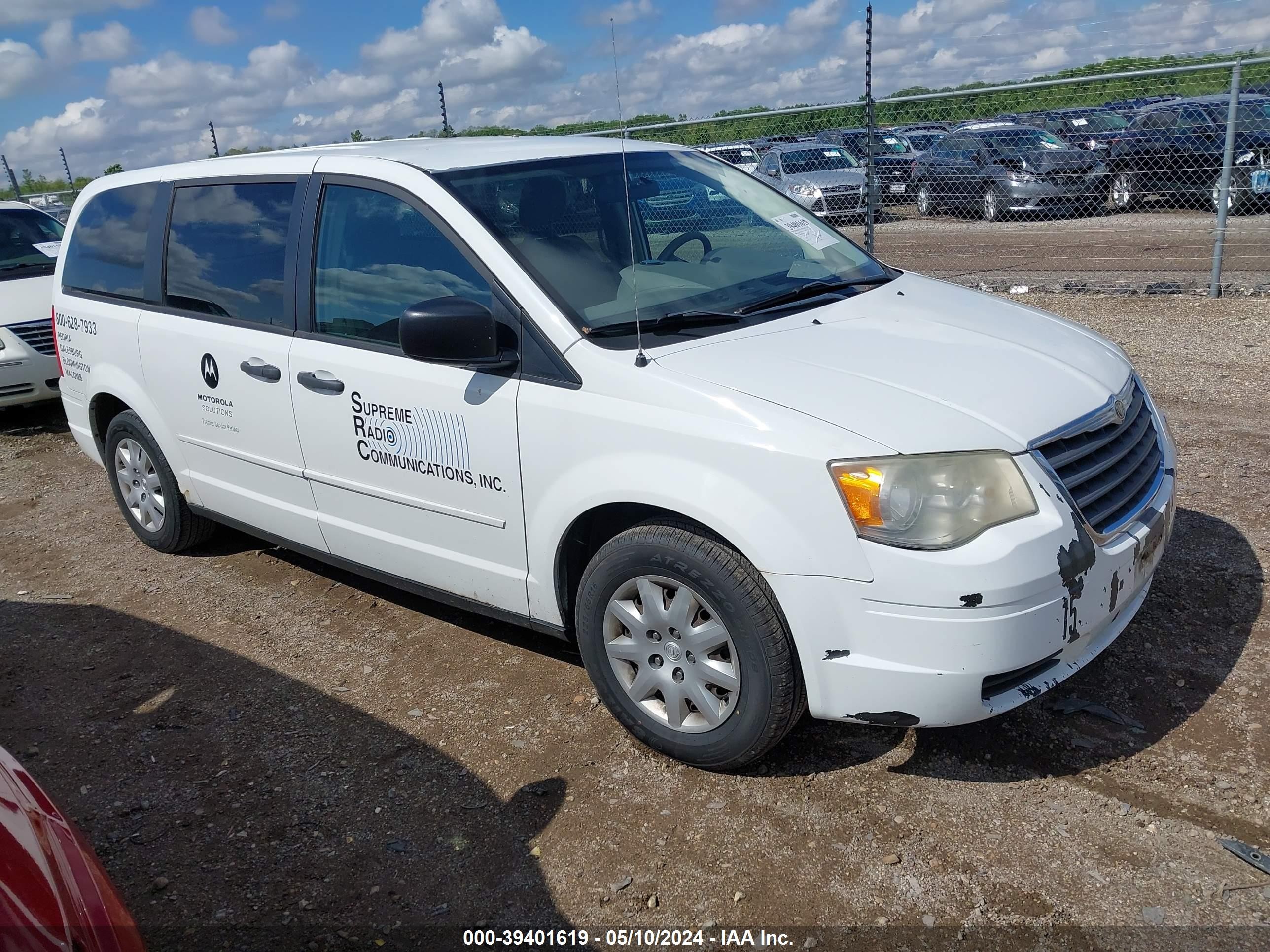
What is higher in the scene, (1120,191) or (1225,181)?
(1225,181)

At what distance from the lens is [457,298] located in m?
3.19

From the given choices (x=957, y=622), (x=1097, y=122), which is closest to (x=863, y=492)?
(x=957, y=622)

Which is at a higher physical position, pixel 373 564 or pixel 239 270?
pixel 239 270

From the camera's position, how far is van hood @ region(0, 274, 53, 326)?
8.09 meters

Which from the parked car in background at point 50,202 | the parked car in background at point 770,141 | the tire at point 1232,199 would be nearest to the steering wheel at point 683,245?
the tire at point 1232,199

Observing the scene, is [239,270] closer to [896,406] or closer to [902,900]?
[896,406]

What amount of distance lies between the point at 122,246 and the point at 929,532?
13.8 ft

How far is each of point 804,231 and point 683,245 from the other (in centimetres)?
67

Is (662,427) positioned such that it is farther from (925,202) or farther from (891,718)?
(925,202)

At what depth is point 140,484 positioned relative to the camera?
5.23 metres

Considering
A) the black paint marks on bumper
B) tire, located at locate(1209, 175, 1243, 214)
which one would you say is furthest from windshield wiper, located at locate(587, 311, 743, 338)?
tire, located at locate(1209, 175, 1243, 214)

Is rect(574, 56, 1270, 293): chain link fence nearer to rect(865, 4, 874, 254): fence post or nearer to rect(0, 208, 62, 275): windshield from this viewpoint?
rect(865, 4, 874, 254): fence post

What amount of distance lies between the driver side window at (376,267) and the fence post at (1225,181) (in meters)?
7.32

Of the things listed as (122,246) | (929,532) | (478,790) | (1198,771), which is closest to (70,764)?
(478,790)
